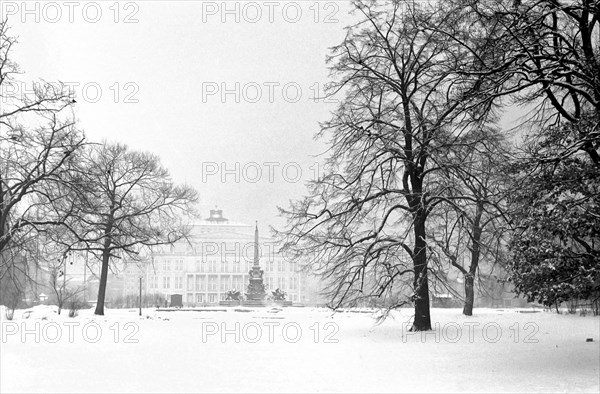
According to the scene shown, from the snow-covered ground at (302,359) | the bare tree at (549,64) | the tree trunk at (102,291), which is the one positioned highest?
the bare tree at (549,64)

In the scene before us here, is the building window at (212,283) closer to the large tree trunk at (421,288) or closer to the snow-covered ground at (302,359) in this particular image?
the snow-covered ground at (302,359)

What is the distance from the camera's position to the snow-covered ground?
9.96 metres

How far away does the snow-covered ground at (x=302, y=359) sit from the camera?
996 cm

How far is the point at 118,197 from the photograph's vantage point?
105 feet

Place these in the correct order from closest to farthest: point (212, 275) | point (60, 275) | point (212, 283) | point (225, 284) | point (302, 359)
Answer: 1. point (302, 359)
2. point (60, 275)
3. point (225, 284)
4. point (212, 283)
5. point (212, 275)

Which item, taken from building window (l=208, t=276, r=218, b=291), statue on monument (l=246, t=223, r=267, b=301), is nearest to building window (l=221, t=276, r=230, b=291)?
building window (l=208, t=276, r=218, b=291)

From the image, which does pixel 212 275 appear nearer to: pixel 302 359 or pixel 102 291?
pixel 102 291

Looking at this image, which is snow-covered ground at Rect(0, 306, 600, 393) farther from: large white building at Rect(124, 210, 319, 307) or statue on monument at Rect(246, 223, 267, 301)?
large white building at Rect(124, 210, 319, 307)

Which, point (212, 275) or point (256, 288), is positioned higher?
point (212, 275)

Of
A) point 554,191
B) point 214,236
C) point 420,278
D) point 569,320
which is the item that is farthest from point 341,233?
point 214,236

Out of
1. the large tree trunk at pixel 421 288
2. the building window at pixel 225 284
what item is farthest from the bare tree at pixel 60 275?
the building window at pixel 225 284

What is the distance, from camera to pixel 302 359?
1294 cm

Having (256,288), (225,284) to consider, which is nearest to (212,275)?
(225,284)

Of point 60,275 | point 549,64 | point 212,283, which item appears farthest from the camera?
point 212,283
